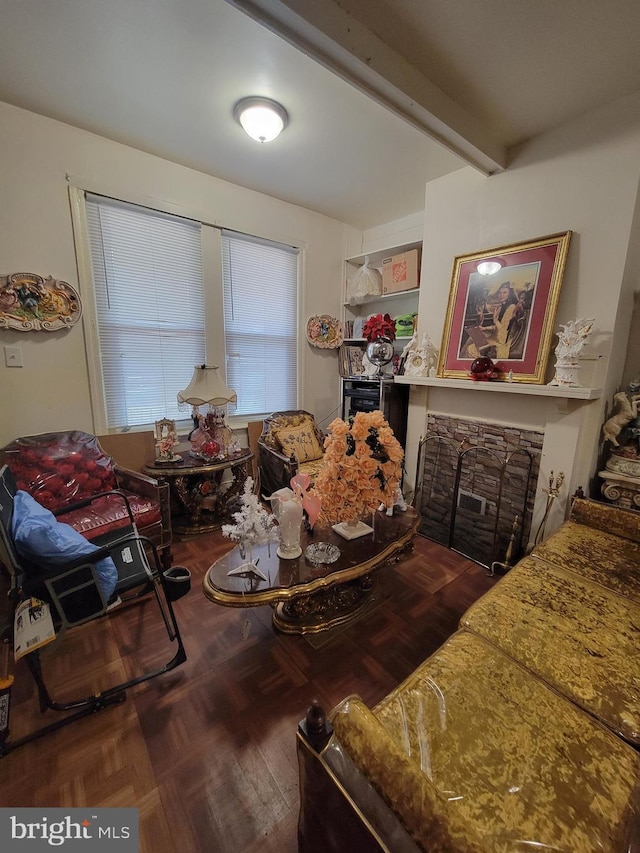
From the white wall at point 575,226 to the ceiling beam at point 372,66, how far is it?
0.31 metres

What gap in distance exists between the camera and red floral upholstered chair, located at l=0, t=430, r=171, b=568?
189 cm

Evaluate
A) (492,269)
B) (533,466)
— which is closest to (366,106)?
(492,269)

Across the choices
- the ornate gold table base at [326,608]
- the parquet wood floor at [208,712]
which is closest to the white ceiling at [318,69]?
the ornate gold table base at [326,608]

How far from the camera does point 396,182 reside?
2.57 m

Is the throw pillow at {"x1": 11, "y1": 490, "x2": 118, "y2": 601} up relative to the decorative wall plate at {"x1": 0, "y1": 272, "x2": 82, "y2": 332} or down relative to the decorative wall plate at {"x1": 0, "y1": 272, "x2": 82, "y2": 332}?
down

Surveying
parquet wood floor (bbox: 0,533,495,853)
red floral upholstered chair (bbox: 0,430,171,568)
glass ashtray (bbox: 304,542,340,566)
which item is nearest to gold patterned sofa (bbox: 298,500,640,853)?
parquet wood floor (bbox: 0,533,495,853)

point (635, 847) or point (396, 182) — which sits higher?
point (396, 182)

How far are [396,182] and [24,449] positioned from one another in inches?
127

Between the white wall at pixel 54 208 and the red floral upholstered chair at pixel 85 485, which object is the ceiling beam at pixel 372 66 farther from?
the red floral upholstered chair at pixel 85 485

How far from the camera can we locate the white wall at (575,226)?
1763 millimetres

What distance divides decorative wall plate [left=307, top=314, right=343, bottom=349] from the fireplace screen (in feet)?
4.87

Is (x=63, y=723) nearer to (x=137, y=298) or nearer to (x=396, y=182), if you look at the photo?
(x=137, y=298)

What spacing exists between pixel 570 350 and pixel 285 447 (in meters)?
2.10

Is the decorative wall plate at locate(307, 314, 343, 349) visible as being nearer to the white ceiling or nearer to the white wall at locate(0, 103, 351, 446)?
the white wall at locate(0, 103, 351, 446)
